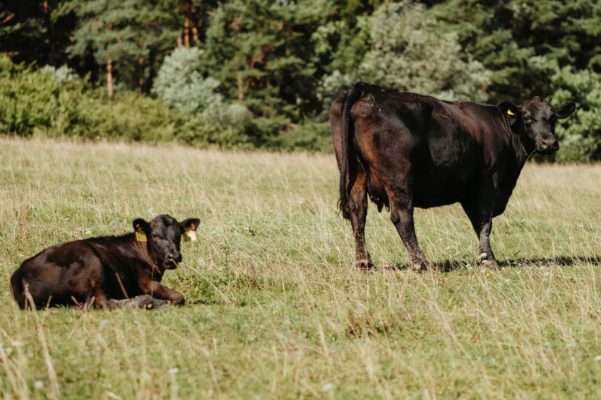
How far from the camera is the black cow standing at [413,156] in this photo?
914cm

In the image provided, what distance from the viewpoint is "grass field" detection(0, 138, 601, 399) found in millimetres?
5215

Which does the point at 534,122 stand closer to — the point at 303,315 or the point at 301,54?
the point at 303,315

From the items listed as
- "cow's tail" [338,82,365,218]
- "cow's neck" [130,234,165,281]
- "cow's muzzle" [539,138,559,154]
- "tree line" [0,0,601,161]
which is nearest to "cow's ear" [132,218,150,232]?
"cow's neck" [130,234,165,281]

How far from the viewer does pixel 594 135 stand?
1688 inches

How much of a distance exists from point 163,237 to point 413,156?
3.36m

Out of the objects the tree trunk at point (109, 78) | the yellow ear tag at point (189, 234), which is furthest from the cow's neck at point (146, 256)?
the tree trunk at point (109, 78)

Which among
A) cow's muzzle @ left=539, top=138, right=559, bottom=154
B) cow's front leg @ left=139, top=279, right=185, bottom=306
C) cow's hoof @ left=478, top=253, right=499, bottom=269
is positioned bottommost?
cow's hoof @ left=478, top=253, right=499, bottom=269

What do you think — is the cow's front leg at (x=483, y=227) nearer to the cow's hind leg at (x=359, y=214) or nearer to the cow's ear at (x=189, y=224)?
the cow's hind leg at (x=359, y=214)

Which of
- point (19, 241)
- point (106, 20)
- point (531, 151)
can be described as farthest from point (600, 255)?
point (106, 20)

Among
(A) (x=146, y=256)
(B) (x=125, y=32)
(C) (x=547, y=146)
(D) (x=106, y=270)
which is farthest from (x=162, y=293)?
(B) (x=125, y=32)

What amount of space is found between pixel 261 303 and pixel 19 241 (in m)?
3.62

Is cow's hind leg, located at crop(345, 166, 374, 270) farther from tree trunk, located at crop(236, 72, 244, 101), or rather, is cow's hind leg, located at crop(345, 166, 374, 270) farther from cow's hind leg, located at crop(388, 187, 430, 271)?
tree trunk, located at crop(236, 72, 244, 101)

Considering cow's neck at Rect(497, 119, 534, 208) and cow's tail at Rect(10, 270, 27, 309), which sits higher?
cow's neck at Rect(497, 119, 534, 208)

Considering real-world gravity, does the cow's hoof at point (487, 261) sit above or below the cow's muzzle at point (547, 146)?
below
